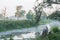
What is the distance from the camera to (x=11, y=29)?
2240mm

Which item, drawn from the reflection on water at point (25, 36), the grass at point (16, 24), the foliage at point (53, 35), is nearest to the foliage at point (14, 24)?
the grass at point (16, 24)

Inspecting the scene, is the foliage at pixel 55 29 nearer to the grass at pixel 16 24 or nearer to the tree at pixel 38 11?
the grass at pixel 16 24

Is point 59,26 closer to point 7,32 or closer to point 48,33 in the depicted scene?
point 48,33

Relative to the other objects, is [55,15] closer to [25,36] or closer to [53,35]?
[53,35]

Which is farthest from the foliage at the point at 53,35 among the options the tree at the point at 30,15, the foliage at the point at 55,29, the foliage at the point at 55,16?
the tree at the point at 30,15

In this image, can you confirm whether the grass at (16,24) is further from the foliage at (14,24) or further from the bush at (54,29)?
the bush at (54,29)

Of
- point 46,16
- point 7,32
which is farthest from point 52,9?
point 7,32

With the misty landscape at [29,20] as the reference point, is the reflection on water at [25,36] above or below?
below

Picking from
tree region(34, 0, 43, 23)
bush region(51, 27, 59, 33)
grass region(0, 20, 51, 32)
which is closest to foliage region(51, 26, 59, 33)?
bush region(51, 27, 59, 33)

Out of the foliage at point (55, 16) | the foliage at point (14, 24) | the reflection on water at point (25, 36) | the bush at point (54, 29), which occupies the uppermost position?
the foliage at point (55, 16)

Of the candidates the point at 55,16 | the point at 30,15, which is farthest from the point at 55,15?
the point at 30,15

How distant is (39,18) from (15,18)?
297 millimetres

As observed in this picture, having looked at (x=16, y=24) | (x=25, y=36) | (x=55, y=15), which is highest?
(x=55, y=15)

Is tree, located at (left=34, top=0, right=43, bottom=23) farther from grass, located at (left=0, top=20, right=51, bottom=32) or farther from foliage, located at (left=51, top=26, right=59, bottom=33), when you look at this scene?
foliage, located at (left=51, top=26, right=59, bottom=33)
